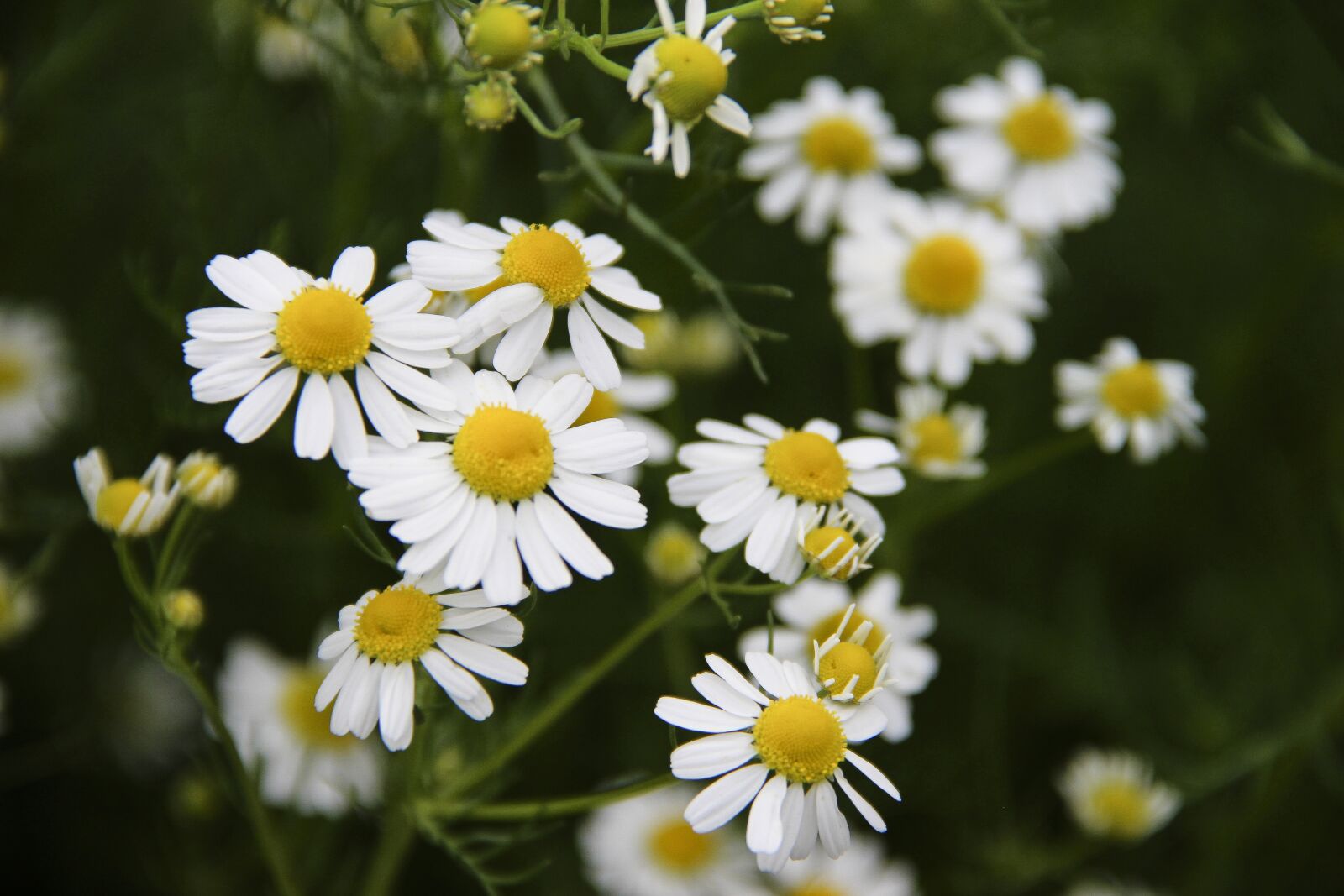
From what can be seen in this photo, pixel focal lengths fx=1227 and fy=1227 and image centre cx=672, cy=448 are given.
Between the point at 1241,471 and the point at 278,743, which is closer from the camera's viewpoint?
the point at 278,743

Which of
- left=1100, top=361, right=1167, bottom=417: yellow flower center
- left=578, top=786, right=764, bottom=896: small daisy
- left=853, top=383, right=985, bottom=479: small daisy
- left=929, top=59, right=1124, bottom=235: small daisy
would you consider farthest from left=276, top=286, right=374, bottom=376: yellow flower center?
left=929, top=59, right=1124, bottom=235: small daisy

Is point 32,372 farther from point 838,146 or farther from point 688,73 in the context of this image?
point 688,73

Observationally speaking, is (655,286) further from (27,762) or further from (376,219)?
(27,762)

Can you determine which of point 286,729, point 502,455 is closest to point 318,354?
point 502,455

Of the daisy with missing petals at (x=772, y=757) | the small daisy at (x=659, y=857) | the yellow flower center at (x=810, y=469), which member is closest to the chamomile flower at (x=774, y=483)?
the yellow flower center at (x=810, y=469)

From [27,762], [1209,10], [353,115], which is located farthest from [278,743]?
[1209,10]

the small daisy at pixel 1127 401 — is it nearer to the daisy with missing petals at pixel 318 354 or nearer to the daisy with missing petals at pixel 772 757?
the daisy with missing petals at pixel 772 757
